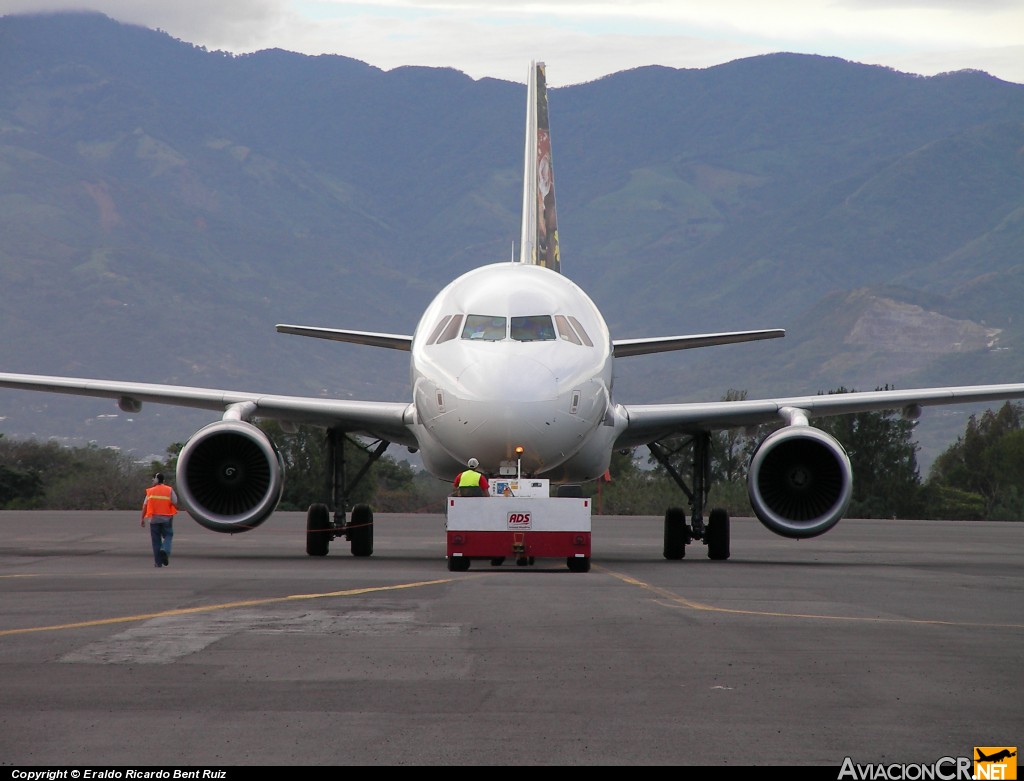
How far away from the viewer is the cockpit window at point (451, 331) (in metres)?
20.4

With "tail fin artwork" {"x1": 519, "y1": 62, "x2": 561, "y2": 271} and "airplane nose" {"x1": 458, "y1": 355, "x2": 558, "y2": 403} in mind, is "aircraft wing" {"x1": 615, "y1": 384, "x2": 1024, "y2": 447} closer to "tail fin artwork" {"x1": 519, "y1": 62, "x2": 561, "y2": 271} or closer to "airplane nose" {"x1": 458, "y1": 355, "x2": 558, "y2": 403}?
"airplane nose" {"x1": 458, "y1": 355, "x2": 558, "y2": 403}

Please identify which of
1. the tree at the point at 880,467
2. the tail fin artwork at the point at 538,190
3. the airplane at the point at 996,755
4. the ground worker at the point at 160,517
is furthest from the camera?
the tree at the point at 880,467

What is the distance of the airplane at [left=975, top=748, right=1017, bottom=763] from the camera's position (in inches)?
277

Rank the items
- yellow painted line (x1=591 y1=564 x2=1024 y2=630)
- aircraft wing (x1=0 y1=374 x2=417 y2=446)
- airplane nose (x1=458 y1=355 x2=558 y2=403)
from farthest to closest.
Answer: aircraft wing (x1=0 y1=374 x2=417 y2=446) → airplane nose (x1=458 y1=355 x2=558 y2=403) → yellow painted line (x1=591 y1=564 x2=1024 y2=630)

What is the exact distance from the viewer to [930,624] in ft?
42.8

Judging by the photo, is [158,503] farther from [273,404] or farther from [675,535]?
[675,535]

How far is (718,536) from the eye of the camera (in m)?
23.6

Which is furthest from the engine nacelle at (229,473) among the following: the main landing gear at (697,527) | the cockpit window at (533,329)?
the main landing gear at (697,527)

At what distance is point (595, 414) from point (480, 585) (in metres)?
4.38

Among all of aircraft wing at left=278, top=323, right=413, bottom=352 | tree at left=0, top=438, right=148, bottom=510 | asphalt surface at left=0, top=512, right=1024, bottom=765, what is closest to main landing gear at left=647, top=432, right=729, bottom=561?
asphalt surface at left=0, top=512, right=1024, bottom=765

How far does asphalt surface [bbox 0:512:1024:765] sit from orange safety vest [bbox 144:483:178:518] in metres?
1.89

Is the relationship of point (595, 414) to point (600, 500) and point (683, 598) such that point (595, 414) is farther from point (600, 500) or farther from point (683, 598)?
point (600, 500)

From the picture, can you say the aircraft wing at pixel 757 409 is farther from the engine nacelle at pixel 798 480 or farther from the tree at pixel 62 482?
the tree at pixel 62 482

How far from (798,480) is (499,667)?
12.6m
